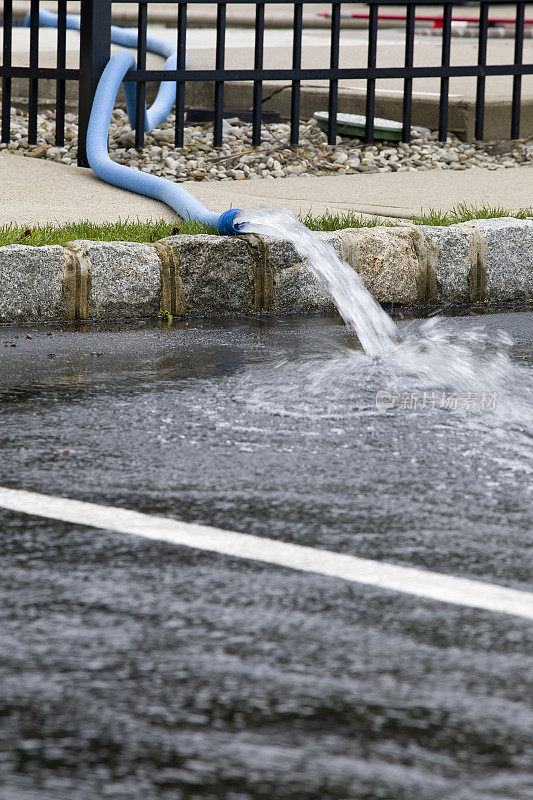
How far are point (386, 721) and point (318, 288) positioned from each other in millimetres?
4276

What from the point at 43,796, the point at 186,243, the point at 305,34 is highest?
the point at 305,34

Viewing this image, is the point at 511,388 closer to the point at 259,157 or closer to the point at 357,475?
the point at 357,475

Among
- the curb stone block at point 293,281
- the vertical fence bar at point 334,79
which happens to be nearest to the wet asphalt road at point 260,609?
the curb stone block at point 293,281

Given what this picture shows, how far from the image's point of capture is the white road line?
2.79 m

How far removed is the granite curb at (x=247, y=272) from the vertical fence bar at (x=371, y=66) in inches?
120

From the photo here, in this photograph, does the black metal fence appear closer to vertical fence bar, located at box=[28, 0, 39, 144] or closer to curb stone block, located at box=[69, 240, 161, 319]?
vertical fence bar, located at box=[28, 0, 39, 144]

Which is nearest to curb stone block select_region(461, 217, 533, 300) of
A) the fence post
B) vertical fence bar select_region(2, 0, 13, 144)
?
the fence post

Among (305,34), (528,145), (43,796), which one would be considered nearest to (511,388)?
(43,796)

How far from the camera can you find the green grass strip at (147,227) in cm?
618

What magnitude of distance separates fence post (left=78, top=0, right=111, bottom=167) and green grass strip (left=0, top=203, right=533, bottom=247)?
1.71 metres

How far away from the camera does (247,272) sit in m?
6.25

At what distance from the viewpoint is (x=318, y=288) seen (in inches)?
251

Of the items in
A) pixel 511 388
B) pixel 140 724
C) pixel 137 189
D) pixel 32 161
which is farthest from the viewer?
pixel 32 161

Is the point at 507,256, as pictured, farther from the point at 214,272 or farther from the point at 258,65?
the point at 258,65
